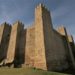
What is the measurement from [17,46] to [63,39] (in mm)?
10405

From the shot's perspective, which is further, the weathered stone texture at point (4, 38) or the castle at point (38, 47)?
the weathered stone texture at point (4, 38)

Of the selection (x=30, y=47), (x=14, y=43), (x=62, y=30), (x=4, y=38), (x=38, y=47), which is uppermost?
(x=62, y=30)

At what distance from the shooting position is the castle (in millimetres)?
21903

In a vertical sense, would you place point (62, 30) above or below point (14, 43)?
above

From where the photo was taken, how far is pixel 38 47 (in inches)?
884

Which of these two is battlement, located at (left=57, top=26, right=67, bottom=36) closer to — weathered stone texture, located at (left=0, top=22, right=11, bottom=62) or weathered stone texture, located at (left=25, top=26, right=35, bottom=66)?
weathered stone texture, located at (left=25, top=26, right=35, bottom=66)

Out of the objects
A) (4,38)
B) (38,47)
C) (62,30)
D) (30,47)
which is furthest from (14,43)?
(62,30)

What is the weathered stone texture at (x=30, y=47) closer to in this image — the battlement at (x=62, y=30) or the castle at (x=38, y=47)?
the castle at (x=38, y=47)

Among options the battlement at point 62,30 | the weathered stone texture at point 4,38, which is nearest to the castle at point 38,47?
the weathered stone texture at point 4,38

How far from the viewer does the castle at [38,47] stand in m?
21.9

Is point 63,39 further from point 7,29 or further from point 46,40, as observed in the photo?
point 7,29

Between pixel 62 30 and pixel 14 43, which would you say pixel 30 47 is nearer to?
pixel 14 43

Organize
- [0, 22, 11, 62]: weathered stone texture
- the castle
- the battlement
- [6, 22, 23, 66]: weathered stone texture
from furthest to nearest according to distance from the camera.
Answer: the battlement, [0, 22, 11, 62]: weathered stone texture, [6, 22, 23, 66]: weathered stone texture, the castle

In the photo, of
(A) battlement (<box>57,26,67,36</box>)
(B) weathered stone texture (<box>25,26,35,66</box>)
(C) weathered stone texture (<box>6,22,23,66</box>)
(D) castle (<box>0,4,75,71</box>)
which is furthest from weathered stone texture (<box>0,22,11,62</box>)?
(A) battlement (<box>57,26,67,36</box>)
